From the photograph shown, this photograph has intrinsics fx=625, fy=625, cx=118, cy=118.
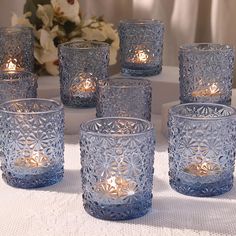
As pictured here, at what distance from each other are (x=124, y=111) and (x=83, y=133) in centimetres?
27

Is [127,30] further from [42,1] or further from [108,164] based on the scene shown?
[108,164]

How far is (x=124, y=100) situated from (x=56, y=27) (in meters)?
0.38

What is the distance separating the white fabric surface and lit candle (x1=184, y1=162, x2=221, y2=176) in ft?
0.12

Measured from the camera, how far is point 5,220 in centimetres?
79

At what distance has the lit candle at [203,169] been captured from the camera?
0.88 meters

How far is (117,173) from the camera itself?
80 centimetres

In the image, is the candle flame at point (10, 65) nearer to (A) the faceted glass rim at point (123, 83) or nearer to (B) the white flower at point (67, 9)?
(B) the white flower at point (67, 9)

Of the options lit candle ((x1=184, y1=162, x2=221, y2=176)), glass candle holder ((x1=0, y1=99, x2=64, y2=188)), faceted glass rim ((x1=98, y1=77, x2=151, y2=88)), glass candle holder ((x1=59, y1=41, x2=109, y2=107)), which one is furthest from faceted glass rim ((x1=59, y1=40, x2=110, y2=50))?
lit candle ((x1=184, y1=162, x2=221, y2=176))

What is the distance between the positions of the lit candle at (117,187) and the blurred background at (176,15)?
3.28 feet

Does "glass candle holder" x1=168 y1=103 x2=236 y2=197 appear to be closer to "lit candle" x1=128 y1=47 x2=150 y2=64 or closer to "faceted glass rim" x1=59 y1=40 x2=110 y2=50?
"faceted glass rim" x1=59 y1=40 x2=110 y2=50

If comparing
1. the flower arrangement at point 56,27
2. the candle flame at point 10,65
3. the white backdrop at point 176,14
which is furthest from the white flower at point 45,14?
the white backdrop at point 176,14

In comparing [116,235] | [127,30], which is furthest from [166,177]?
[127,30]

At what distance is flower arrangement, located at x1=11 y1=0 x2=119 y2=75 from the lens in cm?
137

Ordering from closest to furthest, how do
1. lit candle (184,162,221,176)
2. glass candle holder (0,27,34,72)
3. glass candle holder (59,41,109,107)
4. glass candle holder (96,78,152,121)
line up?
1. lit candle (184,162,221,176)
2. glass candle holder (96,78,152,121)
3. glass candle holder (59,41,109,107)
4. glass candle holder (0,27,34,72)
